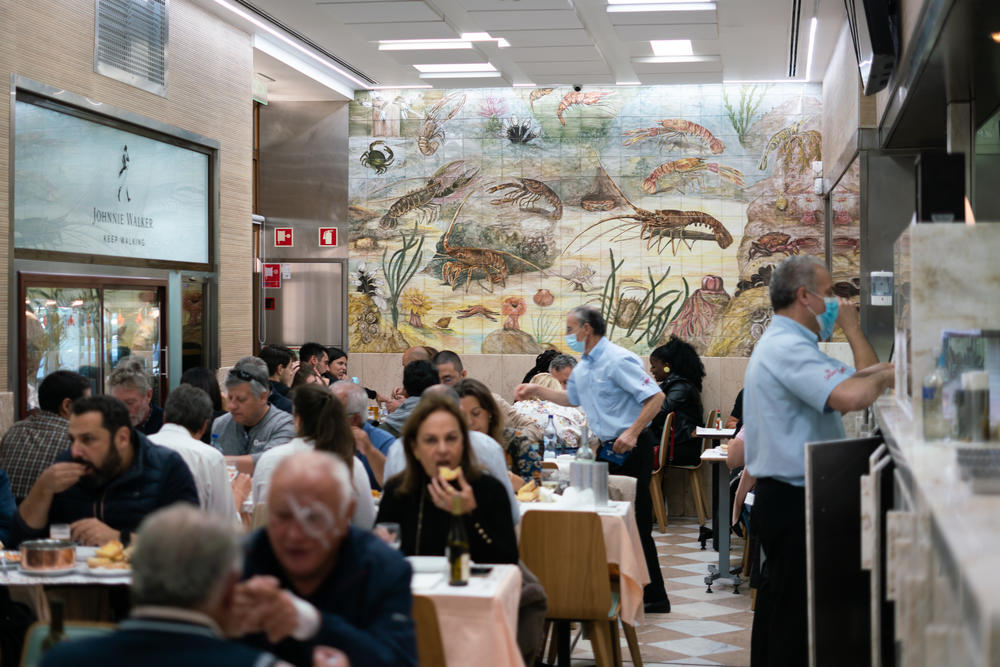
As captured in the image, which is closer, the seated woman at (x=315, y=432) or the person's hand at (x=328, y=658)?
the person's hand at (x=328, y=658)

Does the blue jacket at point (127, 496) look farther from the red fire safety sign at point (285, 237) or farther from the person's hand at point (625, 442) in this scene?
the red fire safety sign at point (285, 237)

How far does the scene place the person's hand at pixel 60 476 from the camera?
4680mm

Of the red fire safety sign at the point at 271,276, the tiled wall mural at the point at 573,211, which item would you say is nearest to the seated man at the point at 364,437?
the tiled wall mural at the point at 573,211

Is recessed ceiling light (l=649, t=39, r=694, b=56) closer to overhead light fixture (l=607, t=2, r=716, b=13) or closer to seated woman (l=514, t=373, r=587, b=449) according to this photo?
overhead light fixture (l=607, t=2, r=716, b=13)

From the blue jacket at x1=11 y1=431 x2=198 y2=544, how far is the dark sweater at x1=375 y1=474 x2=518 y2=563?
1.03 meters

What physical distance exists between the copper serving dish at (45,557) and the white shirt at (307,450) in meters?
0.93

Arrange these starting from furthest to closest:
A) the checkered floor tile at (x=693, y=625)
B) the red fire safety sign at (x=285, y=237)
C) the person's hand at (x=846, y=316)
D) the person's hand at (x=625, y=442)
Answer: the red fire safety sign at (x=285, y=237) < the person's hand at (x=625, y=442) < the checkered floor tile at (x=693, y=625) < the person's hand at (x=846, y=316)

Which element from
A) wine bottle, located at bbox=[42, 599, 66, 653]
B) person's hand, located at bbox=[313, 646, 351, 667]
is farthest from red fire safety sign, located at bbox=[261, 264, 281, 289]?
person's hand, located at bbox=[313, 646, 351, 667]

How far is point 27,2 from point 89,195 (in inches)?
61.5

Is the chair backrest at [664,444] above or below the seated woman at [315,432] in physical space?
below

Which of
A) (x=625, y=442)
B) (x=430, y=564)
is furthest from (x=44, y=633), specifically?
(x=625, y=442)

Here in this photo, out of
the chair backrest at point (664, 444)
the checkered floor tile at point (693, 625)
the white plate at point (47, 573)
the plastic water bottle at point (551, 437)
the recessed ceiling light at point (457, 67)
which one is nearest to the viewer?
the white plate at point (47, 573)

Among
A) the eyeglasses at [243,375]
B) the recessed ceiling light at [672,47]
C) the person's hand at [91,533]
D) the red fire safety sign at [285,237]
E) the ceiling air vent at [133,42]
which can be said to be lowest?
the person's hand at [91,533]

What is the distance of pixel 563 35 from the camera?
34.6 feet
